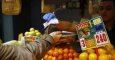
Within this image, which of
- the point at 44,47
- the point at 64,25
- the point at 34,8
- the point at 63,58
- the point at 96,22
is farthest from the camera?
the point at 34,8

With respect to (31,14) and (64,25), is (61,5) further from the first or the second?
(31,14)

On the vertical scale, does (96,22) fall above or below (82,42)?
above

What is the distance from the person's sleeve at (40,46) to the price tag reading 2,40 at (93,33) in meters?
0.38

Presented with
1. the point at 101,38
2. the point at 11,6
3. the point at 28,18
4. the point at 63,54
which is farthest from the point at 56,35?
the point at 28,18

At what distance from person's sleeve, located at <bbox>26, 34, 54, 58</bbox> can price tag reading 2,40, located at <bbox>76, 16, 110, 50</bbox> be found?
0.38 metres

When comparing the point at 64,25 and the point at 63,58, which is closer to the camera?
the point at 64,25

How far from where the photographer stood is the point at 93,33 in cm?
226

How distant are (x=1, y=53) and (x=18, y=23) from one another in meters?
6.90

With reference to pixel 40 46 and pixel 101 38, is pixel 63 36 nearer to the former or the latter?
pixel 101 38

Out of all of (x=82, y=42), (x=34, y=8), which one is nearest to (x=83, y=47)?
(x=82, y=42)

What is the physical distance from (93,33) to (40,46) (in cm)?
50

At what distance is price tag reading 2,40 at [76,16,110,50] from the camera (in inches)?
86.9

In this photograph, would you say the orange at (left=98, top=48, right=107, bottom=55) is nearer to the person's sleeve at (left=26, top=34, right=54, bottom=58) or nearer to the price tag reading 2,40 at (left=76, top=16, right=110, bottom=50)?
the price tag reading 2,40 at (left=76, top=16, right=110, bottom=50)

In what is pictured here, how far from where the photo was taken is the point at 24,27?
8.66 m
